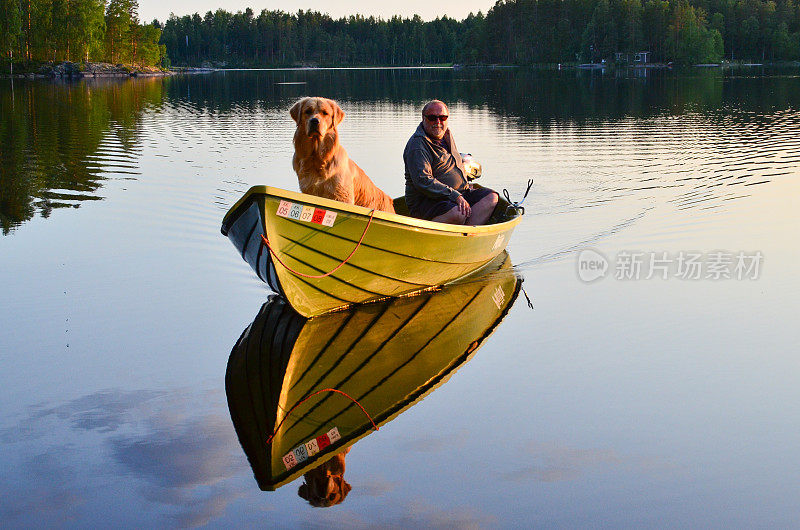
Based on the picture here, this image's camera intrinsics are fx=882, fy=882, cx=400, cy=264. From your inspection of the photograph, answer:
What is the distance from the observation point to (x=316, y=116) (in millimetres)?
8289

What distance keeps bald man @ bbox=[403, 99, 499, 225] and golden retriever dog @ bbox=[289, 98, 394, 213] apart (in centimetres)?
104

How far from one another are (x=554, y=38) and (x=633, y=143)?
506 ft

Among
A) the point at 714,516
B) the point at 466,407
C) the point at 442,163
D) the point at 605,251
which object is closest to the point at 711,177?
the point at 605,251

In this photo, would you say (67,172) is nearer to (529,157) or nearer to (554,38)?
(529,157)

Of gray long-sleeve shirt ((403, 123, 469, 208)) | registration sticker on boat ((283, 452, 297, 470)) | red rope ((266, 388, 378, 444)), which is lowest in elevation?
registration sticker on boat ((283, 452, 297, 470))

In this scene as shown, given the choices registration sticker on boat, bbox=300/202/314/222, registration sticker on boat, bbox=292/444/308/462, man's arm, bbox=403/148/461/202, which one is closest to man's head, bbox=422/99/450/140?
man's arm, bbox=403/148/461/202

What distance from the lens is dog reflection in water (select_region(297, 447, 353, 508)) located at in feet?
17.2

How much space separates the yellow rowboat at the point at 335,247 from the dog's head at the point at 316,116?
816 millimetres

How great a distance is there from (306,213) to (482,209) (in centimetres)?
340

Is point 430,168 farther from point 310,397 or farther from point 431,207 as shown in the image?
point 310,397

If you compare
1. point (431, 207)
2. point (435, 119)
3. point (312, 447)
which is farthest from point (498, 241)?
point (312, 447)

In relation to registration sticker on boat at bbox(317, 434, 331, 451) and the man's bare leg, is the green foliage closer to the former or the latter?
the man's bare leg

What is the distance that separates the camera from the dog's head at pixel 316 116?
8273mm

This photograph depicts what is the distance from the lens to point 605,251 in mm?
11719
